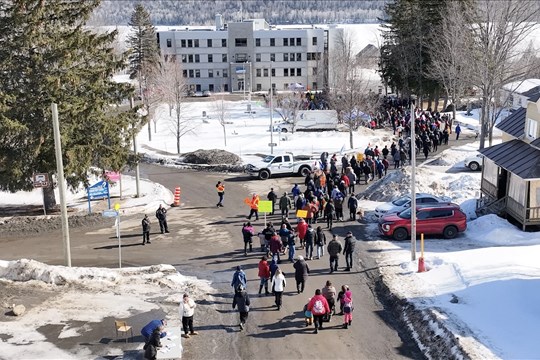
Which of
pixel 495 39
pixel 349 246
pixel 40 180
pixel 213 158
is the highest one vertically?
pixel 495 39

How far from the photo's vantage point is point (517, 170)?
26172mm

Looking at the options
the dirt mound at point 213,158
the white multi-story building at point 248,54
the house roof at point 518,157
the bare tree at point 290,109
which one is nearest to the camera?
the house roof at point 518,157

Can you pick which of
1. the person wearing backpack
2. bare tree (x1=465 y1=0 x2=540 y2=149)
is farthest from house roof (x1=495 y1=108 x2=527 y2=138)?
the person wearing backpack

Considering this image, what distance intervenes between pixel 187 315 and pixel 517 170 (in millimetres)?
16276

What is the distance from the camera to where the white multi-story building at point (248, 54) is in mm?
91938

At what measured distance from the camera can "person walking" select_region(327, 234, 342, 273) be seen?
21.1 metres

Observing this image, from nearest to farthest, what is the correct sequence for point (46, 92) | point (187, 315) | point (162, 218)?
1. point (187, 315)
2. point (162, 218)
3. point (46, 92)

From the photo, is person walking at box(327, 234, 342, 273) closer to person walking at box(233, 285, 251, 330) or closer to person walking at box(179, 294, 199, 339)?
person walking at box(233, 285, 251, 330)

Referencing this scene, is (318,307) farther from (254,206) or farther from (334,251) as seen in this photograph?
(254,206)

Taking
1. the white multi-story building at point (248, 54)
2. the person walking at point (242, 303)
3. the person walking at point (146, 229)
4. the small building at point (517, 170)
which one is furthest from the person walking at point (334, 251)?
the white multi-story building at point (248, 54)

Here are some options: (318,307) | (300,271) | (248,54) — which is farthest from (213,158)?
(248,54)

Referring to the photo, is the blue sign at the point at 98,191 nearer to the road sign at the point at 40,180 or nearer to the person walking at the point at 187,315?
the road sign at the point at 40,180

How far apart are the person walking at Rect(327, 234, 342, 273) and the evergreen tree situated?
1397 cm

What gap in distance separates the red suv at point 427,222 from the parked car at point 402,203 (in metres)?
1.06
